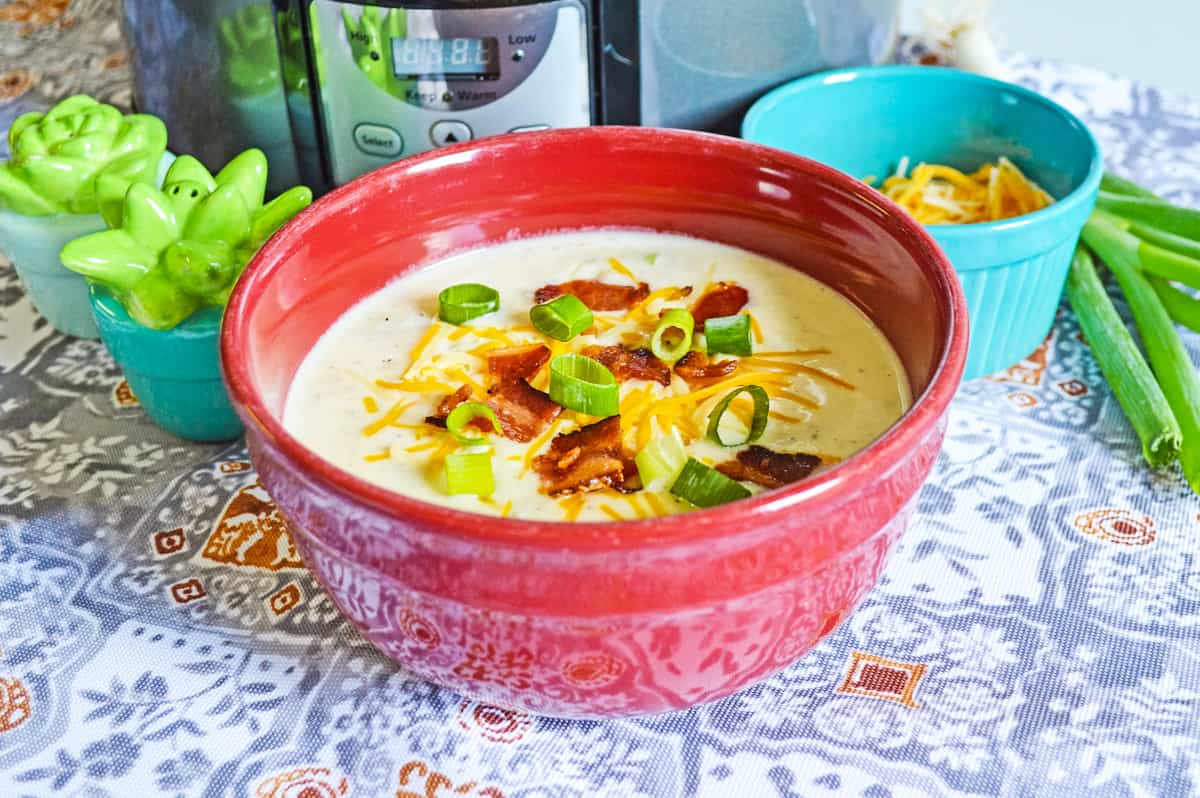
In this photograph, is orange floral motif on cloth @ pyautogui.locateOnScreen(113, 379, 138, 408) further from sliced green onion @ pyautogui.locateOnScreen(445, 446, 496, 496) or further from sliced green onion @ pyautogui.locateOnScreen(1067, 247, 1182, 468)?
sliced green onion @ pyautogui.locateOnScreen(1067, 247, 1182, 468)

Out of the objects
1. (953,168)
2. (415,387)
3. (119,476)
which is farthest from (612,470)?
(953,168)

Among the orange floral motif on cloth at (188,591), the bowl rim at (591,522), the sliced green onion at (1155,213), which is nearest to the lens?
the bowl rim at (591,522)

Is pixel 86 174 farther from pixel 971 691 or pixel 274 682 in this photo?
pixel 971 691

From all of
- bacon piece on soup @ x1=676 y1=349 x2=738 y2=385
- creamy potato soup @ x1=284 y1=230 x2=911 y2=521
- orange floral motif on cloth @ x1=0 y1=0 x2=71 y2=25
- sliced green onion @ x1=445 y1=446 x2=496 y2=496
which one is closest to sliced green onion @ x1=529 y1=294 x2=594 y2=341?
creamy potato soup @ x1=284 y1=230 x2=911 y2=521

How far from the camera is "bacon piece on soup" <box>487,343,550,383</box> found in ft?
3.82

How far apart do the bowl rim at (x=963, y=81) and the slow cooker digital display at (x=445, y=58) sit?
0.33m

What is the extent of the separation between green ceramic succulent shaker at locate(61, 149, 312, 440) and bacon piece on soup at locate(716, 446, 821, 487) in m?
0.57

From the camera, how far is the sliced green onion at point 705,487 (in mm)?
982

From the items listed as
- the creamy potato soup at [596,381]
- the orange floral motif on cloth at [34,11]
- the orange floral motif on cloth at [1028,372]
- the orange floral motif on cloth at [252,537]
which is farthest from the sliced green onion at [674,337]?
the orange floral motif on cloth at [34,11]

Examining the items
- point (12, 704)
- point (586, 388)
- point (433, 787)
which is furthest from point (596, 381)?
point (12, 704)

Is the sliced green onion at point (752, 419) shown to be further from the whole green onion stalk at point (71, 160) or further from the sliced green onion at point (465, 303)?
the whole green onion stalk at point (71, 160)

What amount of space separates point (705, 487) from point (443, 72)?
2.26 feet

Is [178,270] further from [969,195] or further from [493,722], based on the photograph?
[969,195]

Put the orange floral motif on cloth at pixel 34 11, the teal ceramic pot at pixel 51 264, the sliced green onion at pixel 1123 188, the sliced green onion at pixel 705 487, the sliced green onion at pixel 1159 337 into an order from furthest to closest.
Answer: the orange floral motif on cloth at pixel 34 11 < the sliced green onion at pixel 1123 188 < the teal ceramic pot at pixel 51 264 < the sliced green onion at pixel 1159 337 < the sliced green onion at pixel 705 487
